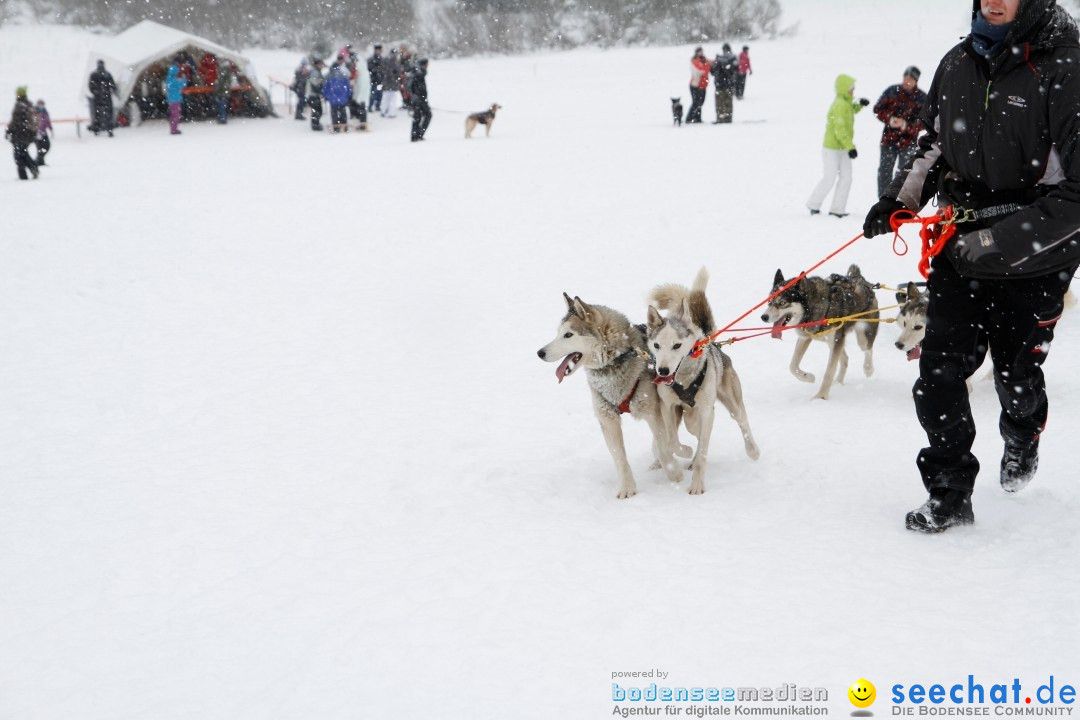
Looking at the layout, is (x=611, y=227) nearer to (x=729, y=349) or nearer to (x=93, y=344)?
(x=729, y=349)

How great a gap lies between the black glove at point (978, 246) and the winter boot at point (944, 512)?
81 centimetres

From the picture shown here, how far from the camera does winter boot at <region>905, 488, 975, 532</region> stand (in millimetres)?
2723

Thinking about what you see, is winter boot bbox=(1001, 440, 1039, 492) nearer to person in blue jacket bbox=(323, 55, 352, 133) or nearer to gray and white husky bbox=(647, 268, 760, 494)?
gray and white husky bbox=(647, 268, 760, 494)

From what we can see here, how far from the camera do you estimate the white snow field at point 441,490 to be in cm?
227

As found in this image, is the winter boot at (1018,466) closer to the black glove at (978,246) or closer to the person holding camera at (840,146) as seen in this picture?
the black glove at (978,246)

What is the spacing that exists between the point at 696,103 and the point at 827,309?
40.0ft

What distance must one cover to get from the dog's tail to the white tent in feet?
53.5

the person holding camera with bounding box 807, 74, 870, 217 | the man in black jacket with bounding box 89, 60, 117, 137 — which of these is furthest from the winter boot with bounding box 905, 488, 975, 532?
the man in black jacket with bounding box 89, 60, 117, 137

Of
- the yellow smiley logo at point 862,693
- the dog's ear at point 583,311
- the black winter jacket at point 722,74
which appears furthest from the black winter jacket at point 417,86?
the yellow smiley logo at point 862,693

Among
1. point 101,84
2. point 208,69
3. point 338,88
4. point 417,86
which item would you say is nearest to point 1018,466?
point 417,86

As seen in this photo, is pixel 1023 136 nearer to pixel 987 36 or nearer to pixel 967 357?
pixel 987 36

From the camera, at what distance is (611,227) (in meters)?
9.04

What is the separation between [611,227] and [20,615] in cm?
713

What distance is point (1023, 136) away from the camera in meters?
2.33
